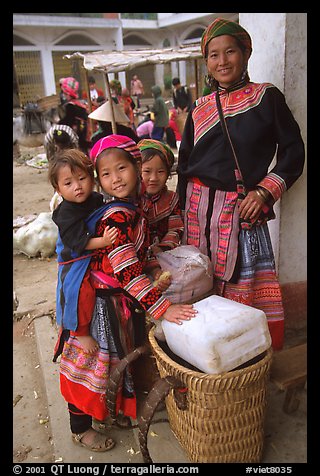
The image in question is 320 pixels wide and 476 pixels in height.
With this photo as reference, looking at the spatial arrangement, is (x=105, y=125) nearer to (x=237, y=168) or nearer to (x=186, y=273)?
(x=237, y=168)

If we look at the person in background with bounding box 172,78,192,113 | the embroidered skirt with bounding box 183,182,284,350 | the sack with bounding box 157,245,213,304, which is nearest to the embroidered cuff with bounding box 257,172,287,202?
the embroidered skirt with bounding box 183,182,284,350

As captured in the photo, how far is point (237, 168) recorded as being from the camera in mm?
1974

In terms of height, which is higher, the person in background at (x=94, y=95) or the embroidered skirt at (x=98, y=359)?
the person in background at (x=94, y=95)

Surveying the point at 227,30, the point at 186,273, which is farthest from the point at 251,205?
the point at 227,30

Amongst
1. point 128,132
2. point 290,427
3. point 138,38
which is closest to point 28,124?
point 128,132

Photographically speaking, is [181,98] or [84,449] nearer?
[84,449]

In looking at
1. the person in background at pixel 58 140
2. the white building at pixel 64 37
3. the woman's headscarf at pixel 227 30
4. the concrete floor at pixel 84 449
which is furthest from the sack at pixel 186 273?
the white building at pixel 64 37

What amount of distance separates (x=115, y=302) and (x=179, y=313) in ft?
1.40

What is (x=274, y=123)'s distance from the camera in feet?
6.30

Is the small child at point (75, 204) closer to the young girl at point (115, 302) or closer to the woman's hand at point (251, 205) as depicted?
the young girl at point (115, 302)

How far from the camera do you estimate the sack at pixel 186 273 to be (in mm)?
1906

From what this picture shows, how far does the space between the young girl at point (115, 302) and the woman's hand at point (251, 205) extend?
0.48 m

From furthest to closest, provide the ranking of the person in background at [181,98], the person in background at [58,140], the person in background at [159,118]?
1. the person in background at [181,98]
2. the person in background at [159,118]
3. the person in background at [58,140]

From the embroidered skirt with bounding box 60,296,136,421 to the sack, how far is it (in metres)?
0.32
